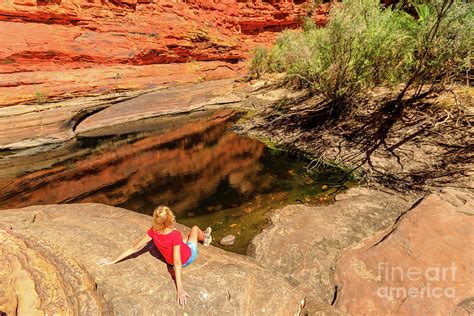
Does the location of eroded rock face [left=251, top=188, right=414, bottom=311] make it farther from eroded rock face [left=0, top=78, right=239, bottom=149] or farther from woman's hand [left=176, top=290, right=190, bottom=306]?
eroded rock face [left=0, top=78, right=239, bottom=149]

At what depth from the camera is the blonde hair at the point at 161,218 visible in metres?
3.36

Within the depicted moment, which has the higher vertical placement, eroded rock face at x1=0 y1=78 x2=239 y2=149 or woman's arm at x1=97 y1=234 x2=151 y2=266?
woman's arm at x1=97 y1=234 x2=151 y2=266

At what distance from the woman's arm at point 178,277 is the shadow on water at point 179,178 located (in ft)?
7.55

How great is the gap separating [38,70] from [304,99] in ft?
46.8

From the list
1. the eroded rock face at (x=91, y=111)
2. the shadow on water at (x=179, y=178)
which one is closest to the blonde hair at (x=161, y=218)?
the shadow on water at (x=179, y=178)

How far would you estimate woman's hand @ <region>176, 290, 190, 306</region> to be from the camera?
2.92m

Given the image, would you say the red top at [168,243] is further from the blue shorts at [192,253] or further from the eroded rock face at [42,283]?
the eroded rock face at [42,283]

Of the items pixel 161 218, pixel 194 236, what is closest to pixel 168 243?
pixel 161 218

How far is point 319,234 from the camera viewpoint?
535cm

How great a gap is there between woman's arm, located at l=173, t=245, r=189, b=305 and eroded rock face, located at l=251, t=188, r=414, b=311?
5.29 feet

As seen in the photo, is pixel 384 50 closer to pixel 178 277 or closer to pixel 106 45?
pixel 178 277

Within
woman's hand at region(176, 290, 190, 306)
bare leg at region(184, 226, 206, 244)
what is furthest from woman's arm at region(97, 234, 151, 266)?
woman's hand at region(176, 290, 190, 306)

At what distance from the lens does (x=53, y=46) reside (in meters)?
16.4

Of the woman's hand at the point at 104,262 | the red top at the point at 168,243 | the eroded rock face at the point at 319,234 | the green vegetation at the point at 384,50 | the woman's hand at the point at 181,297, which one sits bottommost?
the eroded rock face at the point at 319,234
